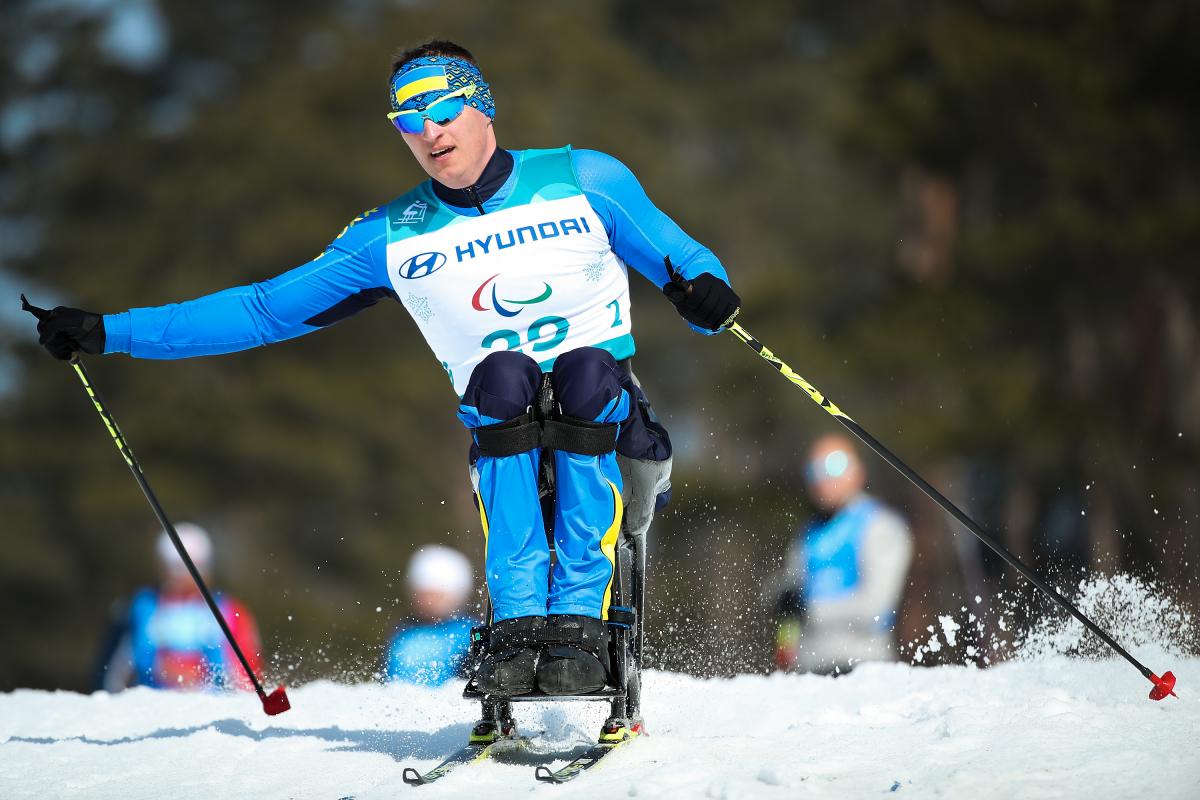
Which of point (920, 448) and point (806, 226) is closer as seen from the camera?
point (920, 448)

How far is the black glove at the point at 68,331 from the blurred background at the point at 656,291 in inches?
306

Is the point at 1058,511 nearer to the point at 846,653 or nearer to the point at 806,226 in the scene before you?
the point at 806,226

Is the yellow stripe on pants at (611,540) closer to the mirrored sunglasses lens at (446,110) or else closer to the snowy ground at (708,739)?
the snowy ground at (708,739)

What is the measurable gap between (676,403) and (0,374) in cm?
1156

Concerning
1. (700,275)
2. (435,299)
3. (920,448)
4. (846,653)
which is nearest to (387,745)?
(435,299)

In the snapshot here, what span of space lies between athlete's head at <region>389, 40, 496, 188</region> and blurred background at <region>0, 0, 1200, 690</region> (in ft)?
25.1

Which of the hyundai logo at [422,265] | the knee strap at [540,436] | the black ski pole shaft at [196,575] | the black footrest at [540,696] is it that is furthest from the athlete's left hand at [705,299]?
the black ski pole shaft at [196,575]

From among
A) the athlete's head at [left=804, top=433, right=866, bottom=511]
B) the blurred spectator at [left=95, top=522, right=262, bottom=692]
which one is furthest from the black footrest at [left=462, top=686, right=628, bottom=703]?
the blurred spectator at [left=95, top=522, right=262, bottom=692]

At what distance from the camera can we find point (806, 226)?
1038 inches

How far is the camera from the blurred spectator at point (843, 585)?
7020 millimetres

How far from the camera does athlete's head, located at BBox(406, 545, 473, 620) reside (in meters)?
7.85

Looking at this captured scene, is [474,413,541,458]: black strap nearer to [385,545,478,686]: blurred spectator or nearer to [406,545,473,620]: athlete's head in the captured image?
[385,545,478,686]: blurred spectator

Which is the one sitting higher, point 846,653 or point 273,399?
point 273,399

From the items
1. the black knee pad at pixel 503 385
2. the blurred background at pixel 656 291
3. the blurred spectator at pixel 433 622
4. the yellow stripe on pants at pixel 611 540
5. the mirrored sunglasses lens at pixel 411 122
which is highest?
the blurred background at pixel 656 291
